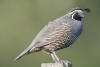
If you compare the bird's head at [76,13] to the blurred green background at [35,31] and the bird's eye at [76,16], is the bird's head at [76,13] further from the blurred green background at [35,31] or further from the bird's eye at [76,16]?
the blurred green background at [35,31]

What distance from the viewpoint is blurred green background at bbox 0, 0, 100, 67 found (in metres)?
16.2

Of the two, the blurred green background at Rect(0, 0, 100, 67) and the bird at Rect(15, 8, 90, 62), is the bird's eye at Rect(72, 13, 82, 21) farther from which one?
the blurred green background at Rect(0, 0, 100, 67)

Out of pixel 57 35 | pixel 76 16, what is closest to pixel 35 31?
pixel 76 16

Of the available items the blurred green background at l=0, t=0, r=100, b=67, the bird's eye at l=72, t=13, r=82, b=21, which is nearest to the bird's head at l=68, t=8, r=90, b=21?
the bird's eye at l=72, t=13, r=82, b=21

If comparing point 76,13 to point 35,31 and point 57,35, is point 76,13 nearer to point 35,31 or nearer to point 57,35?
point 57,35

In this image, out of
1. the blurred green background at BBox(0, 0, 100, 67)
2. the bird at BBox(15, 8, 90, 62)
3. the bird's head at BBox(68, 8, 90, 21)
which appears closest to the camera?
the bird at BBox(15, 8, 90, 62)

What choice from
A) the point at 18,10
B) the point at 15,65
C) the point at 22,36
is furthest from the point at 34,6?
the point at 15,65

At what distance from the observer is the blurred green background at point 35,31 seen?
1619 centimetres

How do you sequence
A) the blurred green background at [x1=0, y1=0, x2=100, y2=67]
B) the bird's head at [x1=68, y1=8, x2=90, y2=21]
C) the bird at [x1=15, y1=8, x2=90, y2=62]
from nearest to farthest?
1. the bird at [x1=15, y1=8, x2=90, y2=62]
2. the bird's head at [x1=68, y1=8, x2=90, y2=21]
3. the blurred green background at [x1=0, y1=0, x2=100, y2=67]

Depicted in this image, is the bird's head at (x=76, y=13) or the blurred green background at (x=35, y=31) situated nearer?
the bird's head at (x=76, y=13)

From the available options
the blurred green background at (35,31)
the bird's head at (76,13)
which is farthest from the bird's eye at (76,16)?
the blurred green background at (35,31)

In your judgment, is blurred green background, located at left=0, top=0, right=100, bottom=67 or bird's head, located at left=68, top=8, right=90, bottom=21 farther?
blurred green background, located at left=0, top=0, right=100, bottom=67

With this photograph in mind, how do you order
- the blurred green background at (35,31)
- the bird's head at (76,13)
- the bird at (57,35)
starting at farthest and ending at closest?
the blurred green background at (35,31)
the bird's head at (76,13)
the bird at (57,35)

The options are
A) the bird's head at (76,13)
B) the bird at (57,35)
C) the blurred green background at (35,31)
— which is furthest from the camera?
the blurred green background at (35,31)
